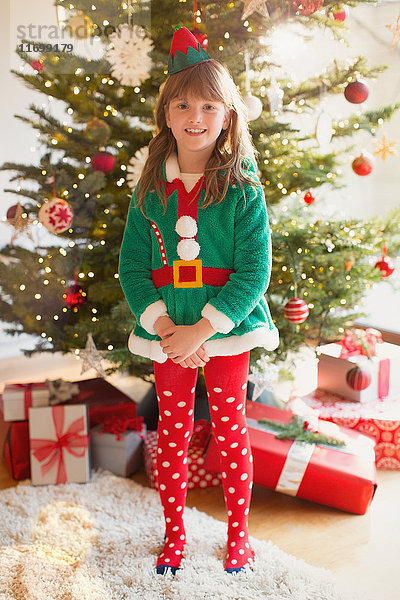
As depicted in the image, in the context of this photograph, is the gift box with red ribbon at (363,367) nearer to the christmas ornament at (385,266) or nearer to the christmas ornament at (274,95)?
the christmas ornament at (385,266)

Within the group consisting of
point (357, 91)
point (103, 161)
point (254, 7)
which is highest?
point (254, 7)

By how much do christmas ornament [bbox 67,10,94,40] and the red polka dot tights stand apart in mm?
1198

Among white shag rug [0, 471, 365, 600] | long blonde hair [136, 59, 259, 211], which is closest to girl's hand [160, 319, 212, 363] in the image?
long blonde hair [136, 59, 259, 211]

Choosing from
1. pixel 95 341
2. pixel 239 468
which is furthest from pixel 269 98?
pixel 239 468

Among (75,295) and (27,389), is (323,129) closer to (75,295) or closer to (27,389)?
(75,295)

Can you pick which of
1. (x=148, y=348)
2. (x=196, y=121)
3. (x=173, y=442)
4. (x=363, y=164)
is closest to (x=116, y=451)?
(x=173, y=442)

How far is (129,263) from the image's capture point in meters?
1.37

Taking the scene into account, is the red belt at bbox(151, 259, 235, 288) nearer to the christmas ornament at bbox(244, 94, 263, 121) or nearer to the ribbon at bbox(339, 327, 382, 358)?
the christmas ornament at bbox(244, 94, 263, 121)

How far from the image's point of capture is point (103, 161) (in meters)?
1.82

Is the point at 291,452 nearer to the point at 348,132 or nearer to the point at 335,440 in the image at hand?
the point at 335,440

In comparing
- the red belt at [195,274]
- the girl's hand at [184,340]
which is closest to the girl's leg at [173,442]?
the girl's hand at [184,340]

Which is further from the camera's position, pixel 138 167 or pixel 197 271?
pixel 138 167

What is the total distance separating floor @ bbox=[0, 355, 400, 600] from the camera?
146cm

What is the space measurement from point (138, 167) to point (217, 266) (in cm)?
60
